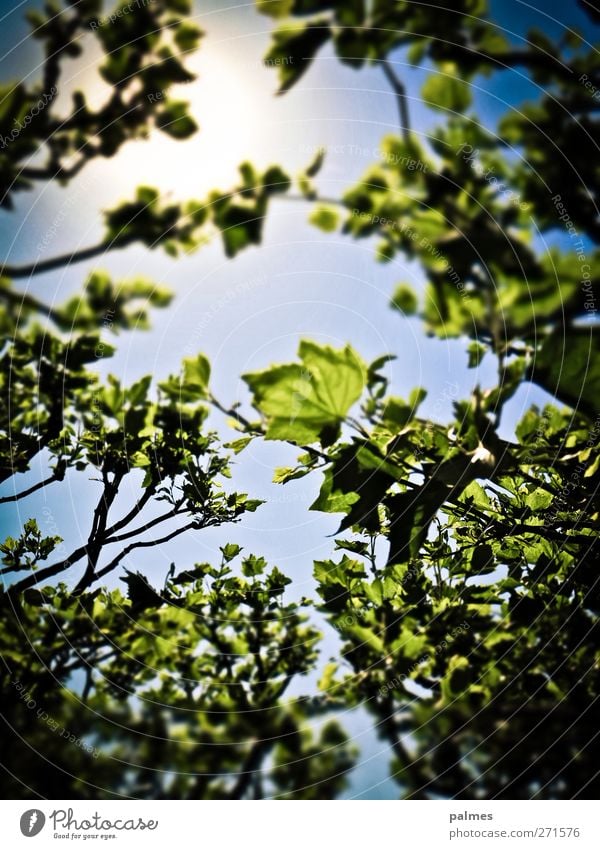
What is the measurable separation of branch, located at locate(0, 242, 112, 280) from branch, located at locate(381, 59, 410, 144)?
1.40ft

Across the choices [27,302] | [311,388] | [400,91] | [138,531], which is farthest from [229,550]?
[400,91]

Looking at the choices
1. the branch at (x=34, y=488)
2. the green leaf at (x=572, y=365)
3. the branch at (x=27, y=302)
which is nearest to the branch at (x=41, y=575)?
the branch at (x=34, y=488)

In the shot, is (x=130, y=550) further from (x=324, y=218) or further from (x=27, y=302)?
(x=324, y=218)

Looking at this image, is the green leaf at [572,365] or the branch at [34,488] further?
the branch at [34,488]

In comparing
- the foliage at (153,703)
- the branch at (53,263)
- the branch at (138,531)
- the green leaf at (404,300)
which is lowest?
the foliage at (153,703)

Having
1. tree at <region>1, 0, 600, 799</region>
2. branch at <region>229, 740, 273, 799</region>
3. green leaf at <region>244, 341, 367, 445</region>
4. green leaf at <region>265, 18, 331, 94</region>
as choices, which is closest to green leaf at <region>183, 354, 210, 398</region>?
tree at <region>1, 0, 600, 799</region>

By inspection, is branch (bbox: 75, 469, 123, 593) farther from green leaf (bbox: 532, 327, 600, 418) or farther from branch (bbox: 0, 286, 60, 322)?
green leaf (bbox: 532, 327, 600, 418)

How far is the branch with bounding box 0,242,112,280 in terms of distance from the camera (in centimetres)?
81

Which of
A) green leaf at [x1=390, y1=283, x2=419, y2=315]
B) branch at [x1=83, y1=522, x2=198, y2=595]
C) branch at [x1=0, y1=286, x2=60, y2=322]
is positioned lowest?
branch at [x1=83, y1=522, x2=198, y2=595]

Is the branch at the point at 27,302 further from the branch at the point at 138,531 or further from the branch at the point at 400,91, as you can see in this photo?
the branch at the point at 400,91

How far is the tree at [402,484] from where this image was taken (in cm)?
74
